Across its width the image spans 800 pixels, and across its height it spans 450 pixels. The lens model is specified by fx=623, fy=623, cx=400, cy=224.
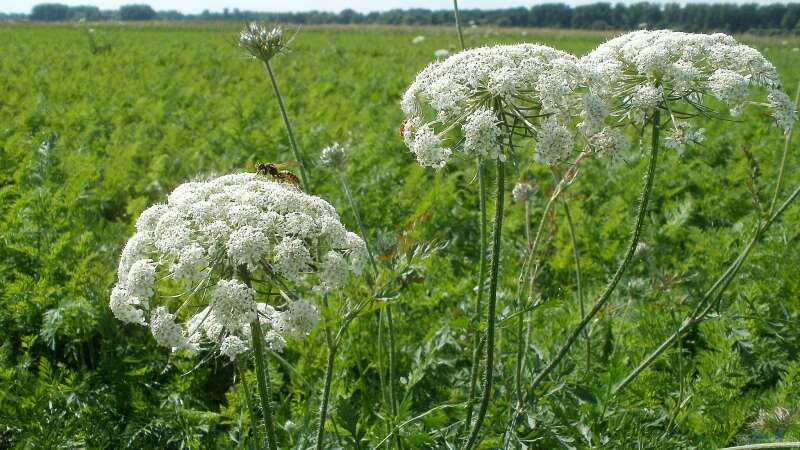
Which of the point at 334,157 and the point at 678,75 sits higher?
the point at 678,75

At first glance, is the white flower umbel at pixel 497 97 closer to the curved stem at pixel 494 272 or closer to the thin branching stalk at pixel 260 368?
the curved stem at pixel 494 272

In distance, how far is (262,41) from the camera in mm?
3754

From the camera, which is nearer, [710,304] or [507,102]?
[507,102]

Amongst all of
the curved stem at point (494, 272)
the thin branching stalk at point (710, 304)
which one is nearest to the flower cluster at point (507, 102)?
the curved stem at point (494, 272)

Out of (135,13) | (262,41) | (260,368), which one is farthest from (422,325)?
(135,13)

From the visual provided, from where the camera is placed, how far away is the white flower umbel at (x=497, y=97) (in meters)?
2.35

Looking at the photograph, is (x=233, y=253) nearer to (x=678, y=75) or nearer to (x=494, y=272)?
(x=494, y=272)

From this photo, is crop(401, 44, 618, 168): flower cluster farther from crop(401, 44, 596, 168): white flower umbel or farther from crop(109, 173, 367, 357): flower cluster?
crop(109, 173, 367, 357): flower cluster

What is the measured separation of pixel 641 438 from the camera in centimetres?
322

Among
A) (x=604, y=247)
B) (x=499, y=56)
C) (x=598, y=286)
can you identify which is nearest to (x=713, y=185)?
(x=604, y=247)

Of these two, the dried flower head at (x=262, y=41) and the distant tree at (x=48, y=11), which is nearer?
the dried flower head at (x=262, y=41)

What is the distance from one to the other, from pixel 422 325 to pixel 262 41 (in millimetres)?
2516

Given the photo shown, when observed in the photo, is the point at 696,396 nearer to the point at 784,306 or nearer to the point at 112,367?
the point at 784,306

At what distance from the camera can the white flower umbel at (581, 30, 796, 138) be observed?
2.67 m
